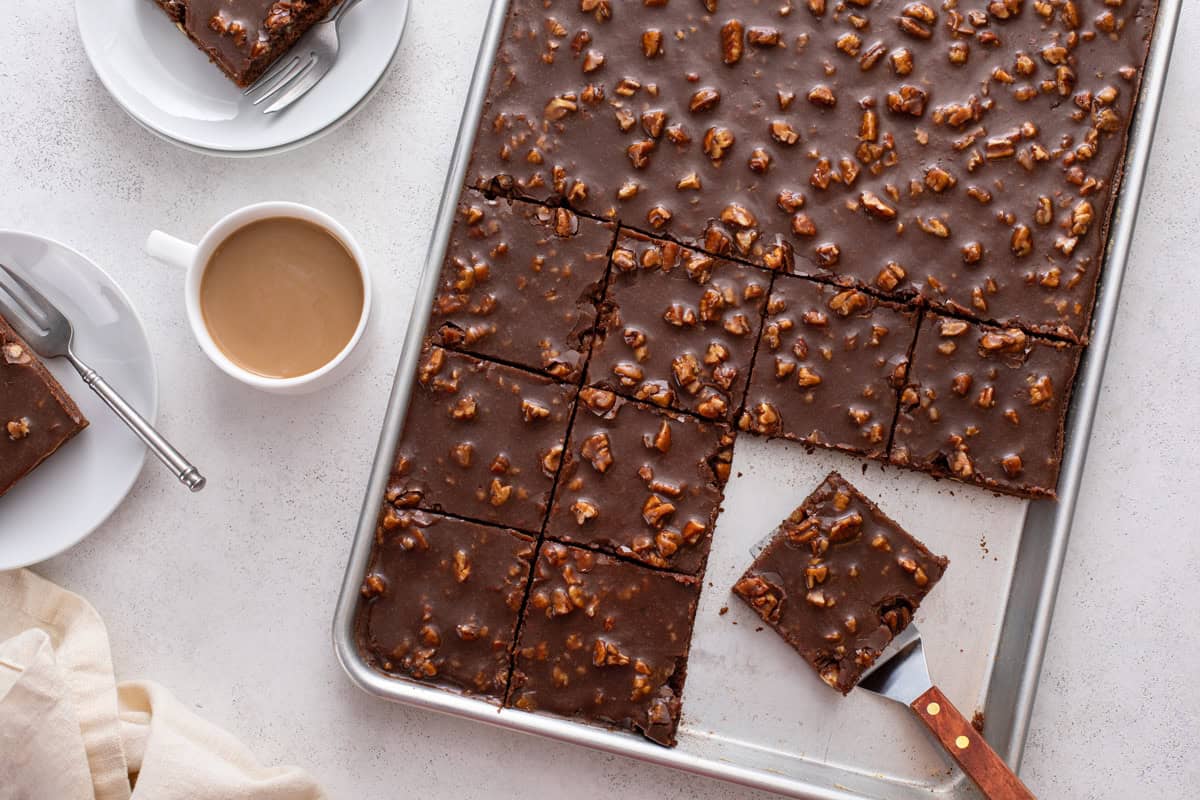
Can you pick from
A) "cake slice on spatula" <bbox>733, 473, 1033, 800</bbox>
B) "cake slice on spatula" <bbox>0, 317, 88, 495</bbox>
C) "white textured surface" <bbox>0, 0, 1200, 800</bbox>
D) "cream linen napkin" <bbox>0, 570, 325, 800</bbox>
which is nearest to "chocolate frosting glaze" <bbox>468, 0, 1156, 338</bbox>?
"white textured surface" <bbox>0, 0, 1200, 800</bbox>

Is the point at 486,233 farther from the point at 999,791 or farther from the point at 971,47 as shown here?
the point at 999,791

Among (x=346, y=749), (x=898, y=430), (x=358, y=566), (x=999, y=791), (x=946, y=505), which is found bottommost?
(x=346, y=749)

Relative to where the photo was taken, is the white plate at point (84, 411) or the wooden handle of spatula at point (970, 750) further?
the white plate at point (84, 411)

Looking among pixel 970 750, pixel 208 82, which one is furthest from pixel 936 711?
pixel 208 82

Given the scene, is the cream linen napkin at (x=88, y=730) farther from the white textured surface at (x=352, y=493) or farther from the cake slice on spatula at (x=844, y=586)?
the cake slice on spatula at (x=844, y=586)

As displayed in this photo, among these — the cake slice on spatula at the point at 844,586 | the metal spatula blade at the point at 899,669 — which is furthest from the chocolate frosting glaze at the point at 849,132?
the metal spatula blade at the point at 899,669

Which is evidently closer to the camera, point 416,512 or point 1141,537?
point 416,512

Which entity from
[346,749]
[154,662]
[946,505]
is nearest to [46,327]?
[154,662]
